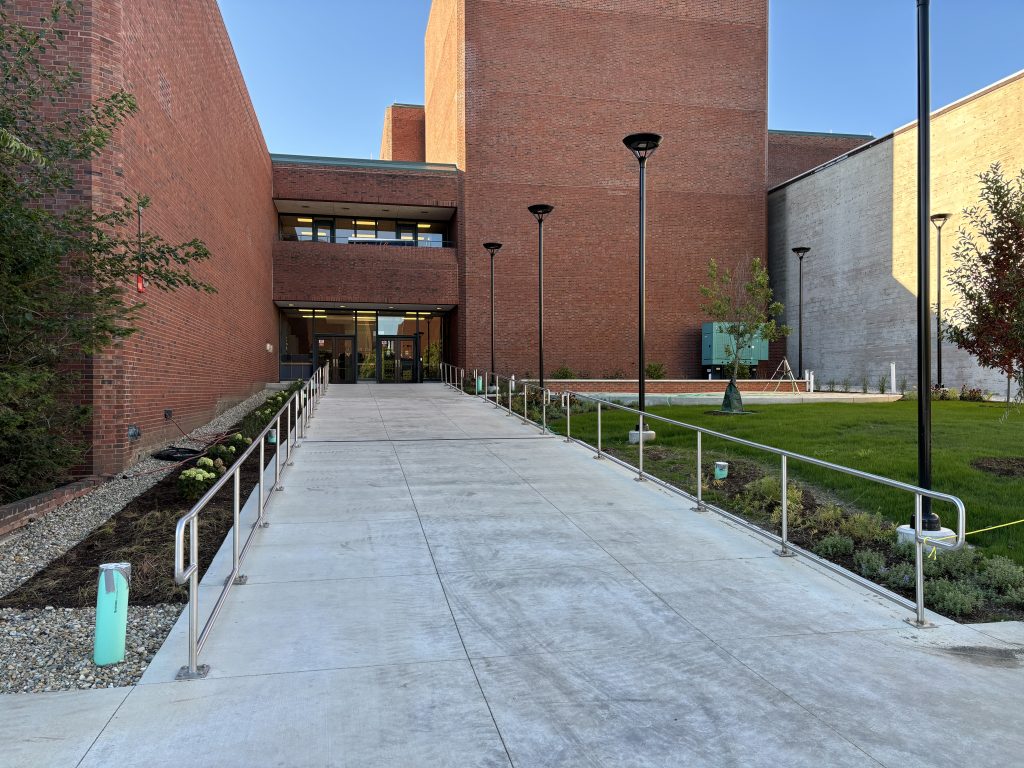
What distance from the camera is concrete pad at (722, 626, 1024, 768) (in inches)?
116

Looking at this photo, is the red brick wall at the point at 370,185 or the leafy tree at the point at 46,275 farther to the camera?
the red brick wall at the point at 370,185

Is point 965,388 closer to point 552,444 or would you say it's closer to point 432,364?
point 552,444

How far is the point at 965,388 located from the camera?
71.3ft

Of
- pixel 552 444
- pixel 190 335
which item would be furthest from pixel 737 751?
pixel 190 335

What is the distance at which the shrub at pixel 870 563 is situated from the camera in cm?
550

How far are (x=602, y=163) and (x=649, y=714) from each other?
2867 cm

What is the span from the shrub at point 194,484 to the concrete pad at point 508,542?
9.99 feet

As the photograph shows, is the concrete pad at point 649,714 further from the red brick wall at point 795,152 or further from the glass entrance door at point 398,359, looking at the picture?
the red brick wall at point 795,152

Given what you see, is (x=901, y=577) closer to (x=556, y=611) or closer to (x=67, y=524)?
(x=556, y=611)

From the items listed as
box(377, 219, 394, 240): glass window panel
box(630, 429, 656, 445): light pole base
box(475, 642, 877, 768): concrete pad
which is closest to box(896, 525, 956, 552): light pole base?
box(475, 642, 877, 768): concrete pad

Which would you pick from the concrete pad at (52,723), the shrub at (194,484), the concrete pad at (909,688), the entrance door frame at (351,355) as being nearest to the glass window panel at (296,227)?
the entrance door frame at (351,355)

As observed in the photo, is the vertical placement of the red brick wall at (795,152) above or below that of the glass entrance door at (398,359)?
above

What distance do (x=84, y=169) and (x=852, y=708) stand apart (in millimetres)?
10139

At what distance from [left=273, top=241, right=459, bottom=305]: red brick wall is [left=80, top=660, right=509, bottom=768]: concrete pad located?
2597cm
